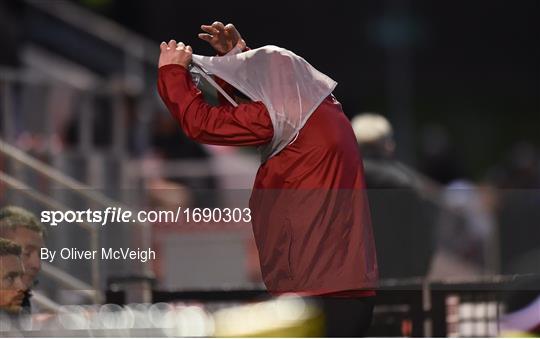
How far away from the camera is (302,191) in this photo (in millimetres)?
4973

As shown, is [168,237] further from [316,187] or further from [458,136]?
[458,136]

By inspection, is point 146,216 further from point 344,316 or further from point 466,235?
point 466,235

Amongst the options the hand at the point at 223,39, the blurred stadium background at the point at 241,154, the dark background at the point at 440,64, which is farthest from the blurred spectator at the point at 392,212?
the dark background at the point at 440,64

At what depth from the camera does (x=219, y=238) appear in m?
6.11

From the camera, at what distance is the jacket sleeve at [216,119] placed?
15.9ft

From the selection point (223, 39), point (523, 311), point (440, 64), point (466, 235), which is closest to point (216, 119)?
point (223, 39)

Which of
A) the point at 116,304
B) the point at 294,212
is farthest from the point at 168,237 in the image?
the point at 294,212

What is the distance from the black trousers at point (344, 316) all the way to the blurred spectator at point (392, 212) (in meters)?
0.30

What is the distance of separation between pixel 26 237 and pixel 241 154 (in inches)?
424

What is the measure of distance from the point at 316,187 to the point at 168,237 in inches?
29.4

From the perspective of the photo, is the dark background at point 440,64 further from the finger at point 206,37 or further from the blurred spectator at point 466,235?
the finger at point 206,37

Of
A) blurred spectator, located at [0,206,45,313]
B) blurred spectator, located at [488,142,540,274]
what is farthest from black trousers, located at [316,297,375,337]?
blurred spectator, located at [0,206,45,313]

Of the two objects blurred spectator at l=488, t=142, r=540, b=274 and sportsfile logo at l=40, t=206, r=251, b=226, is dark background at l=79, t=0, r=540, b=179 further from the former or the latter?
sportsfile logo at l=40, t=206, r=251, b=226

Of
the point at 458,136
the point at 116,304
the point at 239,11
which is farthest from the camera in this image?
the point at 458,136
